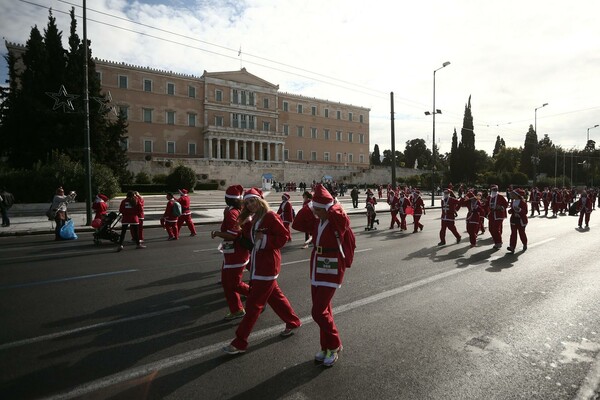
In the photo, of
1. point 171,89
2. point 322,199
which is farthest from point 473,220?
point 171,89

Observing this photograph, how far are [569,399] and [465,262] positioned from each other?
6.13 meters

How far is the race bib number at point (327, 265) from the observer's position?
385cm

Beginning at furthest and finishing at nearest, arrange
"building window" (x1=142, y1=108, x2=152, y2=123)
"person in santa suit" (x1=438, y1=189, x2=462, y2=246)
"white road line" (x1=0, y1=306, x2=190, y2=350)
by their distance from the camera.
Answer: "building window" (x1=142, y1=108, x2=152, y2=123) < "person in santa suit" (x1=438, y1=189, x2=462, y2=246) < "white road line" (x1=0, y1=306, x2=190, y2=350)

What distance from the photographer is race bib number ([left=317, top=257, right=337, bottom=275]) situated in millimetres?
3852

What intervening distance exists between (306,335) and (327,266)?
1183 mm

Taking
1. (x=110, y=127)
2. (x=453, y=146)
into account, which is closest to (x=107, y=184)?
(x=110, y=127)

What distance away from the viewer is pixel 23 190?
2098 centimetres

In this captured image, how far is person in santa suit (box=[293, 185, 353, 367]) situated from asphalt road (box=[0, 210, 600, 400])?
0.91 feet

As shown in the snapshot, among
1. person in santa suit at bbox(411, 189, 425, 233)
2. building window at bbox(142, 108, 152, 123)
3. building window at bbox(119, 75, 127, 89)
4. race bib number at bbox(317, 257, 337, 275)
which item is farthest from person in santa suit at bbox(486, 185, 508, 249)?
building window at bbox(119, 75, 127, 89)

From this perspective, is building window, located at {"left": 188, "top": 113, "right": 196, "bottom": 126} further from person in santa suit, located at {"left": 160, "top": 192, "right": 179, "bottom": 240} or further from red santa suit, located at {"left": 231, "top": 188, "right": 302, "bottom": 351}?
red santa suit, located at {"left": 231, "top": 188, "right": 302, "bottom": 351}

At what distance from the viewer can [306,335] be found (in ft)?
14.8

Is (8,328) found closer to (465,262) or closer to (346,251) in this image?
(346,251)

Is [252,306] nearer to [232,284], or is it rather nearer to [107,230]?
[232,284]

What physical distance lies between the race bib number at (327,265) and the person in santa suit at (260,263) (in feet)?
1.61
